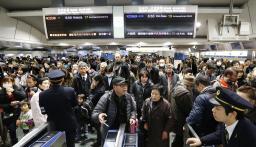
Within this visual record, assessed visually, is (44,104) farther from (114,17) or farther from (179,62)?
(179,62)

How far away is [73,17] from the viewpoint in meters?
7.00

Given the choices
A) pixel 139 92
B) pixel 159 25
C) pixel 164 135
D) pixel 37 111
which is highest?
pixel 159 25

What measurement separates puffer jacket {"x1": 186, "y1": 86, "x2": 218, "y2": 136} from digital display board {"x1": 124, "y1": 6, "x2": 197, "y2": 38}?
394 centimetres

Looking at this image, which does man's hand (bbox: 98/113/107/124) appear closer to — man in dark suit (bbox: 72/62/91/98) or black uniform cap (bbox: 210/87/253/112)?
black uniform cap (bbox: 210/87/253/112)

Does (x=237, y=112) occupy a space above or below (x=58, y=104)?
above

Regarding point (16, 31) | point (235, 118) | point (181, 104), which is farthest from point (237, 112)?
point (16, 31)

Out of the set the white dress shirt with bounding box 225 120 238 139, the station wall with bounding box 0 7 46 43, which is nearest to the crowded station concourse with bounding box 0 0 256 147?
the white dress shirt with bounding box 225 120 238 139

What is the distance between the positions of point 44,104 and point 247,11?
9.96 m

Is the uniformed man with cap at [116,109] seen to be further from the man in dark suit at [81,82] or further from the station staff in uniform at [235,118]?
the man in dark suit at [81,82]

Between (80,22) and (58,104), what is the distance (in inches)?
164

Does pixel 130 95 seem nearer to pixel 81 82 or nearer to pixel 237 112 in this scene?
pixel 237 112

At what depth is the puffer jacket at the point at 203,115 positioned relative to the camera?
10.0ft

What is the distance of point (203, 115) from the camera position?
3105 mm

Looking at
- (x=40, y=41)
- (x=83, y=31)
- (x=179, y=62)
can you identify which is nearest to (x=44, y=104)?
(x=83, y=31)
